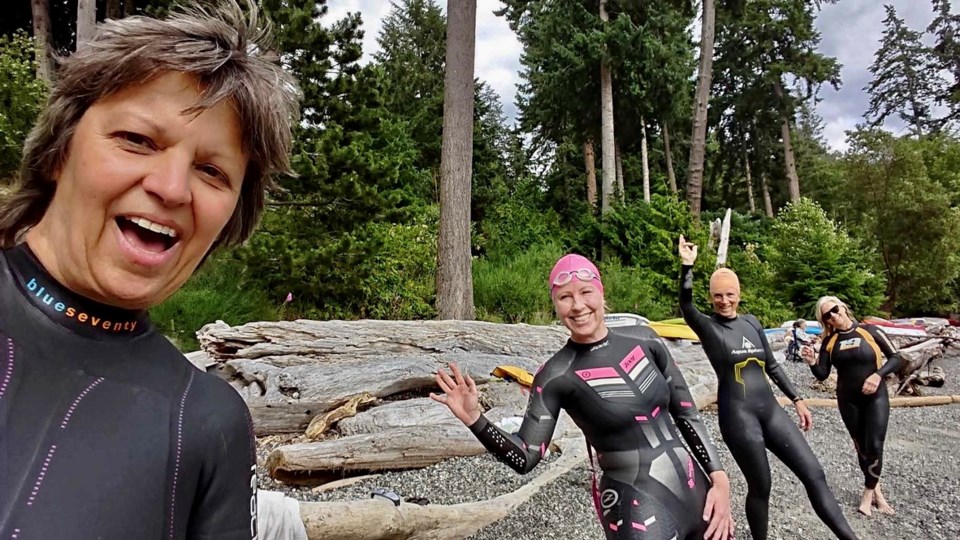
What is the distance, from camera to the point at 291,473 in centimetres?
401

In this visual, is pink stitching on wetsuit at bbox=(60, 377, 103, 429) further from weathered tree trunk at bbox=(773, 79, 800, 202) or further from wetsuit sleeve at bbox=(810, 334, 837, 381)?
weathered tree trunk at bbox=(773, 79, 800, 202)

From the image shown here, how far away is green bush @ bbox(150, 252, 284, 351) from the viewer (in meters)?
7.89

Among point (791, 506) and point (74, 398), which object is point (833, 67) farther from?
point (74, 398)

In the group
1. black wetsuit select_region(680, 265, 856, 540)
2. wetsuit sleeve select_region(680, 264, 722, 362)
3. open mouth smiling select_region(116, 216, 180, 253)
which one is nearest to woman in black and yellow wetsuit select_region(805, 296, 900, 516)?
black wetsuit select_region(680, 265, 856, 540)

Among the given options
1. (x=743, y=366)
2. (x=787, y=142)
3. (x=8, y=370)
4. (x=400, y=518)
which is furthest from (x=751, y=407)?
(x=787, y=142)

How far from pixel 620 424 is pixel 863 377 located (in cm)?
334

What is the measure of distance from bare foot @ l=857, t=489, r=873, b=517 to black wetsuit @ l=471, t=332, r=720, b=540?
303cm

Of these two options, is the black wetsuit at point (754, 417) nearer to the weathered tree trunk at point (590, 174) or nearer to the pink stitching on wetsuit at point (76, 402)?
the pink stitching on wetsuit at point (76, 402)

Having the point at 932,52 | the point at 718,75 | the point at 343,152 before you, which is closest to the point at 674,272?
the point at 343,152

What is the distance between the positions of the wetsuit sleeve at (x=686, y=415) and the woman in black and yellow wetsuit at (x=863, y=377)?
2.77 metres

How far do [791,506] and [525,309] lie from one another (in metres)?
7.36

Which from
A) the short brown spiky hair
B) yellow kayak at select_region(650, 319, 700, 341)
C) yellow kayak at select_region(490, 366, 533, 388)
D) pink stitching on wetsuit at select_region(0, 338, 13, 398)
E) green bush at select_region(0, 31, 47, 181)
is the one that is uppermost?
green bush at select_region(0, 31, 47, 181)

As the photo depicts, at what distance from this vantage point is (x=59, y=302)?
82cm

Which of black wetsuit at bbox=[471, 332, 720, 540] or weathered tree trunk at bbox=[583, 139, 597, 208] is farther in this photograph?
weathered tree trunk at bbox=[583, 139, 597, 208]
